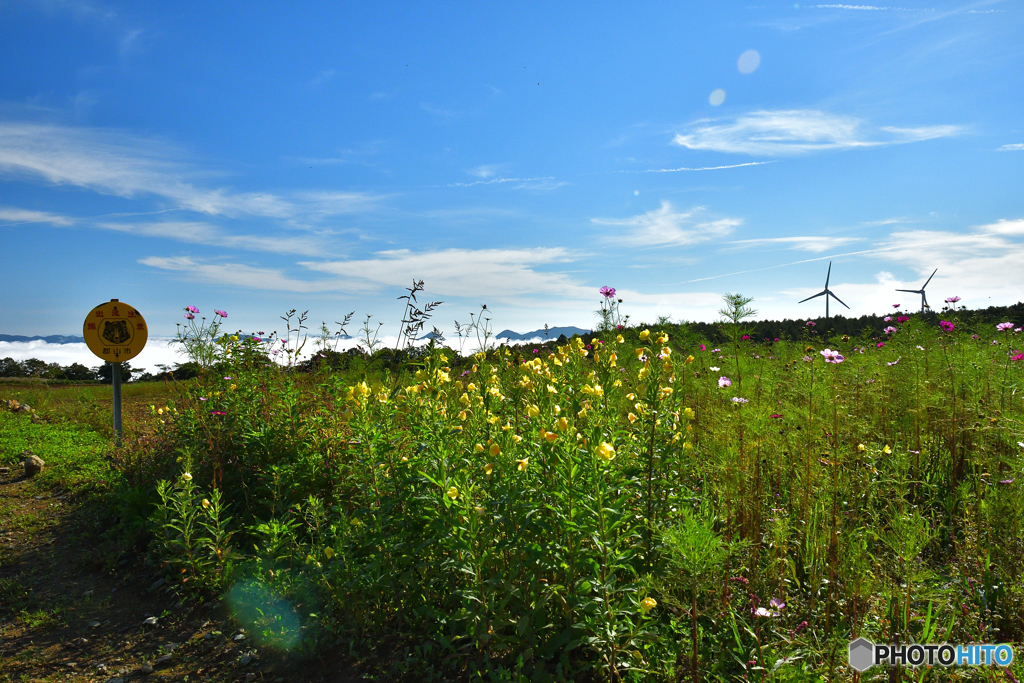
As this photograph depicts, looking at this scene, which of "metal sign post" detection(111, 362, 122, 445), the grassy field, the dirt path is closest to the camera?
the grassy field

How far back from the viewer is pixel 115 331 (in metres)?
6.21

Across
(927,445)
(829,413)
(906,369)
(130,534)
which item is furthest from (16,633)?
(906,369)

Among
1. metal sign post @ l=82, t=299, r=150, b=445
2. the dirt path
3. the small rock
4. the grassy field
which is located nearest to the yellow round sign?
metal sign post @ l=82, t=299, r=150, b=445

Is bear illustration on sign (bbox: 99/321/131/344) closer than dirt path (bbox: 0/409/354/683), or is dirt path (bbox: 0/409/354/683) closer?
dirt path (bbox: 0/409/354/683)

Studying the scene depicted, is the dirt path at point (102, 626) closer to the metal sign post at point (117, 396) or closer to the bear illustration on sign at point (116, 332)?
the metal sign post at point (117, 396)

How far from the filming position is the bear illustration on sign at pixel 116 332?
20.2ft

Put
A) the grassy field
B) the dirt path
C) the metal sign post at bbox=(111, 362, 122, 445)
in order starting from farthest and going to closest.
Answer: the metal sign post at bbox=(111, 362, 122, 445) → the dirt path → the grassy field

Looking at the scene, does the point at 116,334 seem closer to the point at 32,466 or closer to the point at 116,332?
the point at 116,332

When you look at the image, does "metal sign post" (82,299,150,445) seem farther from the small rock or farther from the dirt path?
the dirt path

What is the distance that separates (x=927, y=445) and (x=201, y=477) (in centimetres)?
618

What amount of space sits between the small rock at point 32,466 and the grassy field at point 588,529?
2.48 m

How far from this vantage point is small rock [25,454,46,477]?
6066 millimetres

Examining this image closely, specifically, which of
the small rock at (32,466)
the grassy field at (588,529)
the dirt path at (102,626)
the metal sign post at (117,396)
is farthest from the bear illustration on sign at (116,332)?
the grassy field at (588,529)

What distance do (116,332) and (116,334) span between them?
2cm
